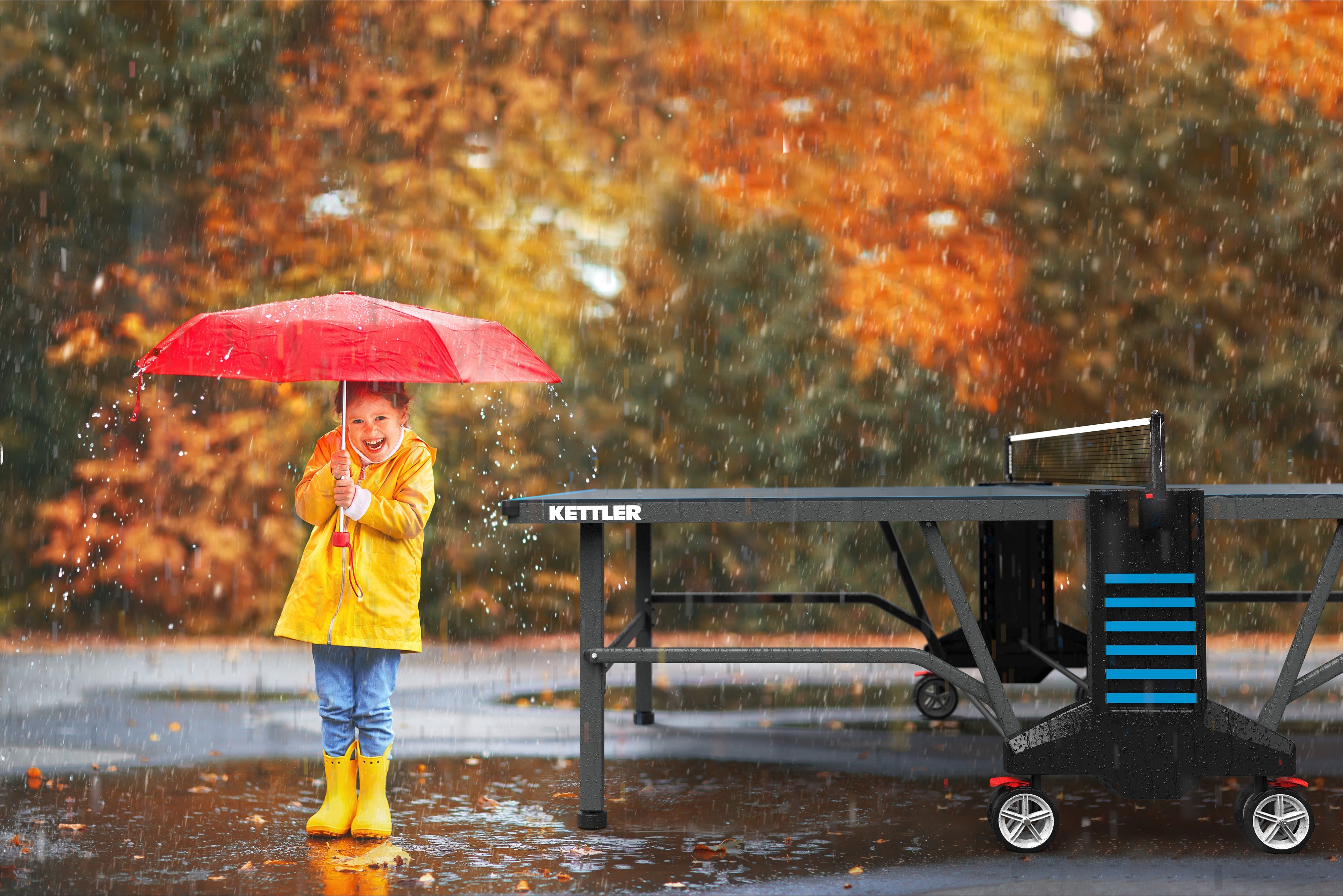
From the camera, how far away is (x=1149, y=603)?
546cm

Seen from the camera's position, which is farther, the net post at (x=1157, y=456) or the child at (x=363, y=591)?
the child at (x=363, y=591)

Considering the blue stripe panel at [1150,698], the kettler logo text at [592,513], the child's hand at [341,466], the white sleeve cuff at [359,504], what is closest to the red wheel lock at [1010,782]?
the blue stripe panel at [1150,698]

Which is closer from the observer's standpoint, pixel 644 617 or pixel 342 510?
pixel 342 510

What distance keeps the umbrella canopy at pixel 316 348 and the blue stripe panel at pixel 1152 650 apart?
237 cm

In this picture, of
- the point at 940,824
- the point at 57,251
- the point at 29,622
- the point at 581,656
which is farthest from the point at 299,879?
the point at 57,251

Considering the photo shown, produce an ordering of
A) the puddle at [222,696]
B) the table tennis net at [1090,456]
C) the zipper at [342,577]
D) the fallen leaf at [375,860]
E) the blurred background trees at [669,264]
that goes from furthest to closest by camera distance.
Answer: the blurred background trees at [669,264] → the puddle at [222,696] → the table tennis net at [1090,456] → the zipper at [342,577] → the fallen leaf at [375,860]

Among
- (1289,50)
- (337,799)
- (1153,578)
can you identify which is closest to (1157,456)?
(1153,578)

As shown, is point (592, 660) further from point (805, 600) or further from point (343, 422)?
point (805, 600)

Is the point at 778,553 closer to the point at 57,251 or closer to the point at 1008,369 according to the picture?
the point at 1008,369

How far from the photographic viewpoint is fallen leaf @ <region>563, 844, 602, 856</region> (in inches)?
217

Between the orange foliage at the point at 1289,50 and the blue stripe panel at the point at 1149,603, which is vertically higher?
the orange foliage at the point at 1289,50

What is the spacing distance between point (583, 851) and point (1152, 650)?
2340mm

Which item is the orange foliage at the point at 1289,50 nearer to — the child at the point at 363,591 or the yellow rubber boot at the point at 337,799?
the child at the point at 363,591

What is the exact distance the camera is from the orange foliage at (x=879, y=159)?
13953mm
